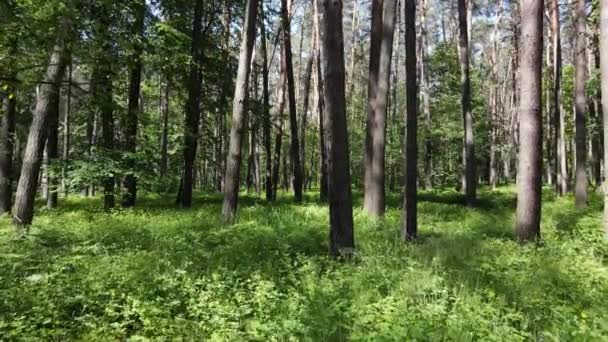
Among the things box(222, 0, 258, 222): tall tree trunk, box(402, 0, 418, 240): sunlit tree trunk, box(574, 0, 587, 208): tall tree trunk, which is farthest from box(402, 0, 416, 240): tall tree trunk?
box(574, 0, 587, 208): tall tree trunk

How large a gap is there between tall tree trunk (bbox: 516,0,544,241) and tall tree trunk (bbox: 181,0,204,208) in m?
10.4

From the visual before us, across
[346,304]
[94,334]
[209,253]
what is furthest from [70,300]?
[346,304]

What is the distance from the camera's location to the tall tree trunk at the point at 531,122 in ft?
27.2

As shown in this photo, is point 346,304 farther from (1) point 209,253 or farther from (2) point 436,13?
(2) point 436,13

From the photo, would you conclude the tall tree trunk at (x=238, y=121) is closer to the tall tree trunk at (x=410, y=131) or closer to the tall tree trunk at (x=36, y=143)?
the tall tree trunk at (x=36, y=143)

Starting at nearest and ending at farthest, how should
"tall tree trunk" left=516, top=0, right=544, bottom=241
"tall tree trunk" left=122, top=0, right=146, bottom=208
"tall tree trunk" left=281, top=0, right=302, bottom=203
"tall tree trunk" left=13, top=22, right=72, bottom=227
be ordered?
"tall tree trunk" left=516, top=0, right=544, bottom=241
"tall tree trunk" left=13, top=22, right=72, bottom=227
"tall tree trunk" left=122, top=0, right=146, bottom=208
"tall tree trunk" left=281, top=0, right=302, bottom=203

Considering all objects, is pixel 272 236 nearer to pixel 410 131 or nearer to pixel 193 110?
pixel 410 131

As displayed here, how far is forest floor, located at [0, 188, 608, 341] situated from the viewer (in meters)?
4.07

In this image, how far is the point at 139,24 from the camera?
13531 millimetres

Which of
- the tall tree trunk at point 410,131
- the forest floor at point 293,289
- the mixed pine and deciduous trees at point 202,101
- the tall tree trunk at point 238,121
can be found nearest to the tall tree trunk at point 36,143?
the mixed pine and deciduous trees at point 202,101

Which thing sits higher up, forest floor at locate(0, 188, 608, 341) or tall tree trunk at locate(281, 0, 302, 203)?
tall tree trunk at locate(281, 0, 302, 203)

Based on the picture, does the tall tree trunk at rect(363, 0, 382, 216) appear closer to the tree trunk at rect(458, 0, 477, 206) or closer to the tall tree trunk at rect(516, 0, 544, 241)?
the tall tree trunk at rect(516, 0, 544, 241)

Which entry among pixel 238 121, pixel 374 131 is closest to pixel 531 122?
pixel 374 131

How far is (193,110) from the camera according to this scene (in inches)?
635
